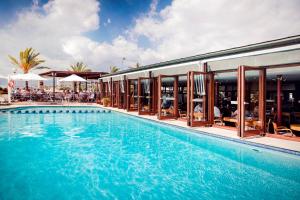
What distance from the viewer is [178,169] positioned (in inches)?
194

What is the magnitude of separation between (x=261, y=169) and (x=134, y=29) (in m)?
21.1

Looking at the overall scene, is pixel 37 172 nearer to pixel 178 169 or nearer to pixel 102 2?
pixel 178 169

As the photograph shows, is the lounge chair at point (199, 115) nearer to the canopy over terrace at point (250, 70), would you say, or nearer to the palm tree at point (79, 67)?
the canopy over terrace at point (250, 70)

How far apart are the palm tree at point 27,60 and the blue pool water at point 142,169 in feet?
70.6

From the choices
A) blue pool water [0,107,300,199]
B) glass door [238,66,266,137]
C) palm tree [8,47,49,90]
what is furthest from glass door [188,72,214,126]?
palm tree [8,47,49,90]

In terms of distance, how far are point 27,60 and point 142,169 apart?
27031 mm

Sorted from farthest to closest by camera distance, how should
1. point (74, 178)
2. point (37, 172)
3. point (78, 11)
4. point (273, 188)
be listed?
point (78, 11)
point (37, 172)
point (74, 178)
point (273, 188)

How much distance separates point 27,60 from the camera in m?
26.2

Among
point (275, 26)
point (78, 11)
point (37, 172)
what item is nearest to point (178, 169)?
point (37, 172)

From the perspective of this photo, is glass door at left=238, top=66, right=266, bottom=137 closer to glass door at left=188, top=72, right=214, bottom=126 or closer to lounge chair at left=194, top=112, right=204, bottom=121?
glass door at left=188, top=72, right=214, bottom=126

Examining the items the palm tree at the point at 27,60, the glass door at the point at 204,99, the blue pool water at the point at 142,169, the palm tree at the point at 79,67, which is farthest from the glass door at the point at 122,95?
the palm tree at the point at 79,67

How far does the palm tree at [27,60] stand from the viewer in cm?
2577

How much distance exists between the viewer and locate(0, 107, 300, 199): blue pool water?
380 centimetres

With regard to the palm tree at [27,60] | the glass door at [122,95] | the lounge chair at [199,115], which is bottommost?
the lounge chair at [199,115]
